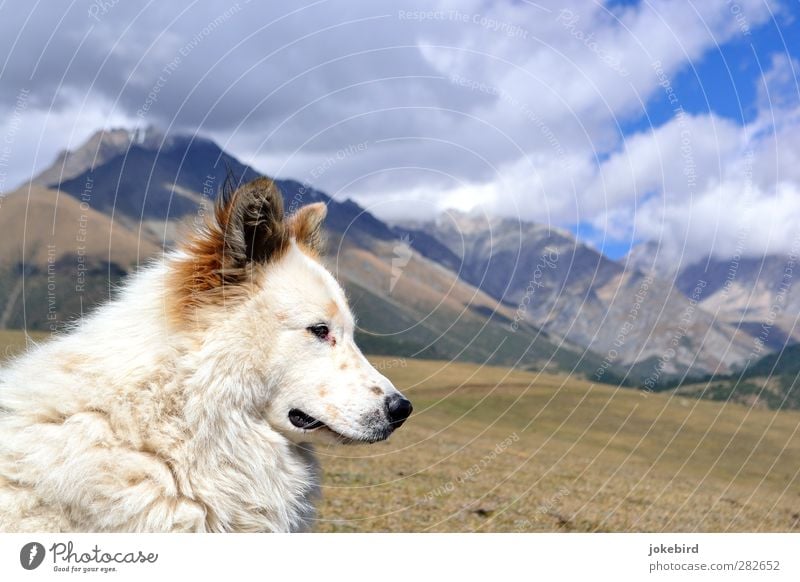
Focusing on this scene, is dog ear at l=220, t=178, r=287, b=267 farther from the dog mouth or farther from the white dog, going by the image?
the dog mouth

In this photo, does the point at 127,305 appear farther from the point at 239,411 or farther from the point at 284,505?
the point at 284,505

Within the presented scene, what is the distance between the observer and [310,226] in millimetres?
7441

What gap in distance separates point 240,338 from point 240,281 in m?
0.51

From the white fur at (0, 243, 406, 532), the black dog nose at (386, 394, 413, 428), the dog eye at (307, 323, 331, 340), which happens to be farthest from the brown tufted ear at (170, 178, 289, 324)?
the black dog nose at (386, 394, 413, 428)

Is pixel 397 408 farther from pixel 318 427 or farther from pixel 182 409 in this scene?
pixel 182 409

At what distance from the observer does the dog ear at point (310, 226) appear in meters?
7.29

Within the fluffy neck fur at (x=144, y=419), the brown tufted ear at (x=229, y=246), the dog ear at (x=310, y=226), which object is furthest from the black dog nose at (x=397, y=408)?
the dog ear at (x=310, y=226)

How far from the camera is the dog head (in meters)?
6.08

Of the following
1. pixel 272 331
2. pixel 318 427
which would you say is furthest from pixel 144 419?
pixel 318 427

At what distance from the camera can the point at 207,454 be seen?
6.00 metres

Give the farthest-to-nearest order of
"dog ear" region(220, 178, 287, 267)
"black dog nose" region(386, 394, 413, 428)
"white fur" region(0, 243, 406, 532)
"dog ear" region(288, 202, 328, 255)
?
"dog ear" region(288, 202, 328, 255) → "black dog nose" region(386, 394, 413, 428) → "dog ear" region(220, 178, 287, 267) → "white fur" region(0, 243, 406, 532)

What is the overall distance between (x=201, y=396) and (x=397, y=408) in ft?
5.39

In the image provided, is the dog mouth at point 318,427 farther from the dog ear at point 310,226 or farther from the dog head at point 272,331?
the dog ear at point 310,226
